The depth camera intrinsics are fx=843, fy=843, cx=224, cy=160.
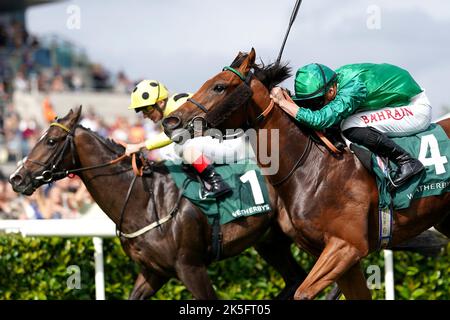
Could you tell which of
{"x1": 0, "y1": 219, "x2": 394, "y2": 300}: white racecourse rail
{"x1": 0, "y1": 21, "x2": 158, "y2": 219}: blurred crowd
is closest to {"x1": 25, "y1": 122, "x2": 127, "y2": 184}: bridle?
{"x1": 0, "y1": 219, "x2": 394, "y2": 300}: white racecourse rail

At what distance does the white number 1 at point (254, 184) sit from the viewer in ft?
19.1

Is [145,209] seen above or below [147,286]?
above

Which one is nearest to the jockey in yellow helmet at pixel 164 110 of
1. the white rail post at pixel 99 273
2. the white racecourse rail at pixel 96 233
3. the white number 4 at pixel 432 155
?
the white racecourse rail at pixel 96 233

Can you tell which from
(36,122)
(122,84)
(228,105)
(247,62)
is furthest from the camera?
(122,84)

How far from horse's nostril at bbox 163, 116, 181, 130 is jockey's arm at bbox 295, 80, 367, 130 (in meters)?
0.69

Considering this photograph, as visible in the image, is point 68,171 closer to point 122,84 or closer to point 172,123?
point 172,123

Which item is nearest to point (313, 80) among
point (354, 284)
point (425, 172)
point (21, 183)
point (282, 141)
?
point (282, 141)

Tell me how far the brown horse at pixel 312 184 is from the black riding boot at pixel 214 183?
1.12 meters

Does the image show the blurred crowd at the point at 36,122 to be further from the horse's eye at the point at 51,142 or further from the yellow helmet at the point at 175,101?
the yellow helmet at the point at 175,101

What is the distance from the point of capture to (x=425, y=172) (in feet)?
15.4

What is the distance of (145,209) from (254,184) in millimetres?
771

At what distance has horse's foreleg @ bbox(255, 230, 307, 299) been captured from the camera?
20.3 feet

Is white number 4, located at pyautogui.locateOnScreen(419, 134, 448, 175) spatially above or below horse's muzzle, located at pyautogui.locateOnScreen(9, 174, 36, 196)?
above

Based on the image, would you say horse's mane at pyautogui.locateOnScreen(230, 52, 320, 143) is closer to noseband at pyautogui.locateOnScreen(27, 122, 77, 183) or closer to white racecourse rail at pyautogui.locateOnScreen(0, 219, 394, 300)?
noseband at pyautogui.locateOnScreen(27, 122, 77, 183)
